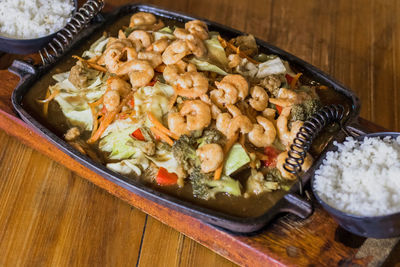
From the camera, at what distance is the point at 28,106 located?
294 centimetres

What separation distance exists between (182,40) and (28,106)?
1018 millimetres

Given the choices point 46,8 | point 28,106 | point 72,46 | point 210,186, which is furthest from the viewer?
point 46,8

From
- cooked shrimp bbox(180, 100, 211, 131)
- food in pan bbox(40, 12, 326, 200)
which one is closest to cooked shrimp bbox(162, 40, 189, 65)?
food in pan bbox(40, 12, 326, 200)

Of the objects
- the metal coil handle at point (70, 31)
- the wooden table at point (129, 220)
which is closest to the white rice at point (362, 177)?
the wooden table at point (129, 220)

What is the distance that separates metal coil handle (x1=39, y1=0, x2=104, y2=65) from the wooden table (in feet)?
1.00

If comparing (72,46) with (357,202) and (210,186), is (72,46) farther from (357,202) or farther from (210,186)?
(357,202)

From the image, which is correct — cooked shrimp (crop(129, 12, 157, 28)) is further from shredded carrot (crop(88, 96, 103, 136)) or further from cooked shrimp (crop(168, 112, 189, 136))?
cooked shrimp (crop(168, 112, 189, 136))

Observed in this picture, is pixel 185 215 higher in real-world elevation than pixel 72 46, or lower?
lower

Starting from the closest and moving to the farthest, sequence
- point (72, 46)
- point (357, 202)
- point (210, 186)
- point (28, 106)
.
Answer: point (357, 202), point (210, 186), point (28, 106), point (72, 46)

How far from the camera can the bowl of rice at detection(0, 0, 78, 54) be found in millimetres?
3219

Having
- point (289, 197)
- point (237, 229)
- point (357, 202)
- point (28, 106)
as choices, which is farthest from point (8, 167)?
point (357, 202)

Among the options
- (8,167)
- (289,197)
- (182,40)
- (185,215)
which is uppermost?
(182,40)

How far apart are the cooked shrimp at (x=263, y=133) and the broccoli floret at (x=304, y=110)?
0.47 feet

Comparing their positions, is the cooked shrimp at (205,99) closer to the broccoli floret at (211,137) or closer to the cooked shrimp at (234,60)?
the broccoli floret at (211,137)
